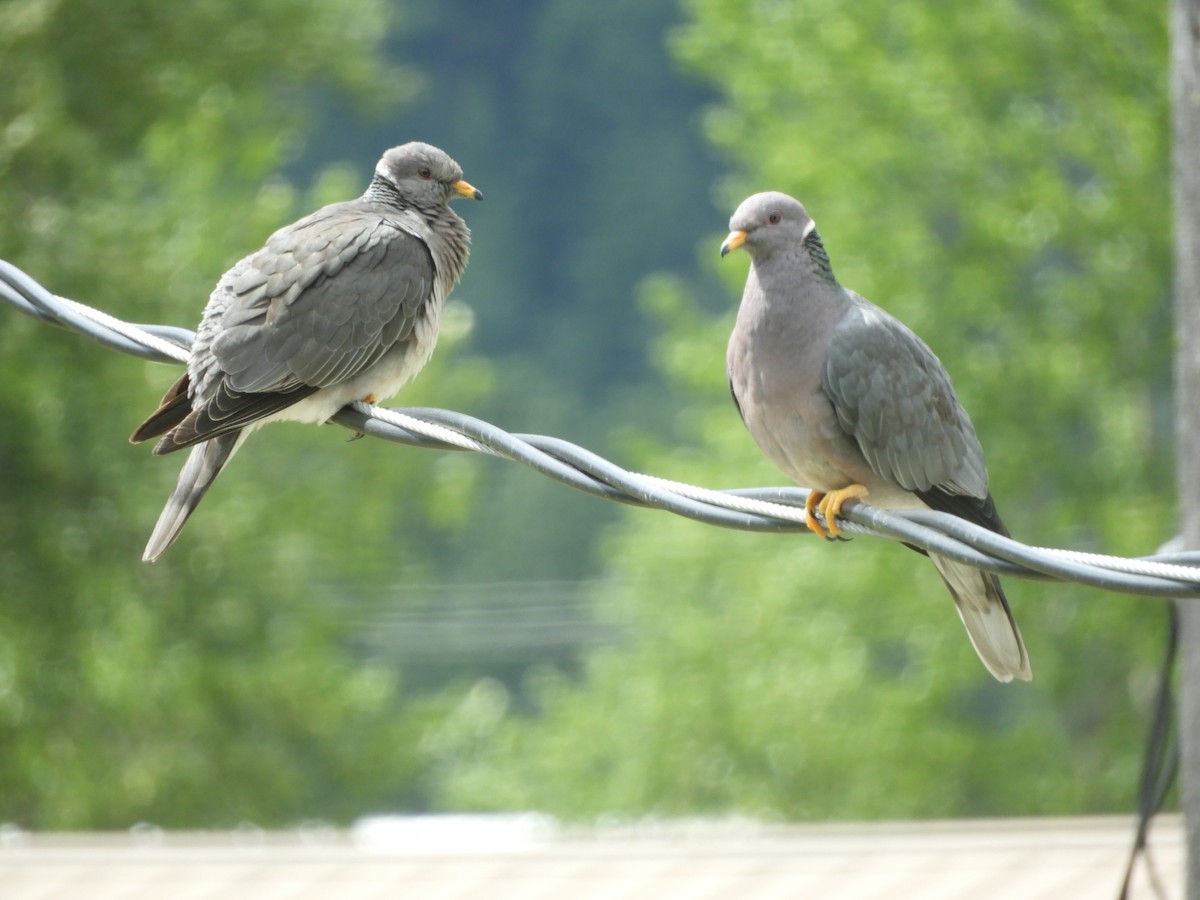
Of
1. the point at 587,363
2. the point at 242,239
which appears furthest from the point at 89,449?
the point at 587,363

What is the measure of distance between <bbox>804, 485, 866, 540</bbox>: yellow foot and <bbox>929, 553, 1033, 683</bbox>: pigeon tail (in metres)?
0.23

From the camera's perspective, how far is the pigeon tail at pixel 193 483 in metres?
3.38

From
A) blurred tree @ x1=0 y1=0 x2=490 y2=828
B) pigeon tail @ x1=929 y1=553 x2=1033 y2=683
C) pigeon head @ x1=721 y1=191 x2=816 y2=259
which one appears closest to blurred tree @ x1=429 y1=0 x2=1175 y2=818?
blurred tree @ x1=0 y1=0 x2=490 y2=828

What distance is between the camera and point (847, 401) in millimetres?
2994

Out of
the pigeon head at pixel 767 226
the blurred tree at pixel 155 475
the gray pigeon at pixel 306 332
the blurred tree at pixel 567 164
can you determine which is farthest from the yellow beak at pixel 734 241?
the blurred tree at pixel 567 164

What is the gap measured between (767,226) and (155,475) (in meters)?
A: 9.70

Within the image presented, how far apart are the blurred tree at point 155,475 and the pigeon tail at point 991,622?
8.83 m

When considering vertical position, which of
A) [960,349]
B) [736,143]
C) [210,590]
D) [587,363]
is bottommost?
[210,590]

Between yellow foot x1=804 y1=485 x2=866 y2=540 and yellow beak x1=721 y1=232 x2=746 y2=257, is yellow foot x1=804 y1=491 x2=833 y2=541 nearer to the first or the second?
yellow foot x1=804 y1=485 x2=866 y2=540

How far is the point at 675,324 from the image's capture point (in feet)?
57.3

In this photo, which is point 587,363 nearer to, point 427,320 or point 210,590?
point 210,590

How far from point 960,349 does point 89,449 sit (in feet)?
25.9

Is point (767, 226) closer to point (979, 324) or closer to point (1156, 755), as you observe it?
point (1156, 755)

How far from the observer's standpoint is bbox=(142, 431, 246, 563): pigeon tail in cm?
338
